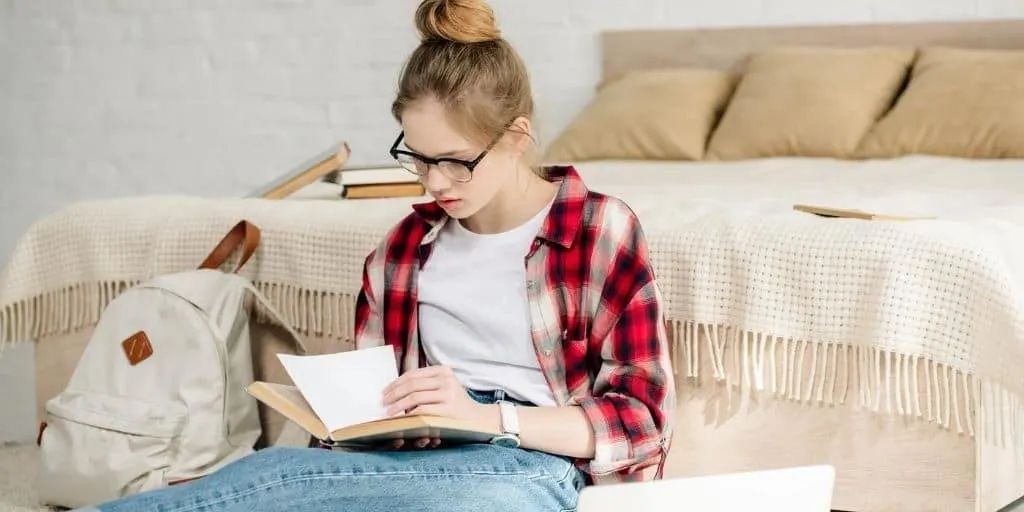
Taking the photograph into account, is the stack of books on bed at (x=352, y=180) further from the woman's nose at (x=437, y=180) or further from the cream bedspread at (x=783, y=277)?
the woman's nose at (x=437, y=180)

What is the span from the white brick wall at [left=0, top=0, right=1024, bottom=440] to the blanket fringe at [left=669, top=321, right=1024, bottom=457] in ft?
6.59

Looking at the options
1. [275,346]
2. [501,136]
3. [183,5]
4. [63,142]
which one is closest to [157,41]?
[183,5]

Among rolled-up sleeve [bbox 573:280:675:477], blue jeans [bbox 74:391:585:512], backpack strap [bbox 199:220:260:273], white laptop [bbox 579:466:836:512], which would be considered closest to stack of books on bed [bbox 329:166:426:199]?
backpack strap [bbox 199:220:260:273]

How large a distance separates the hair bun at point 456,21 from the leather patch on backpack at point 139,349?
2.66ft

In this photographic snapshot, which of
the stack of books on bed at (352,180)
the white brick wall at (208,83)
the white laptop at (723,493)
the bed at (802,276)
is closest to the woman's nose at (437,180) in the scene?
the bed at (802,276)

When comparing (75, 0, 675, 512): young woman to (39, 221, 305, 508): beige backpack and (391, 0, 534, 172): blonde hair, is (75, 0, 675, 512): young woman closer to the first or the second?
(391, 0, 534, 172): blonde hair

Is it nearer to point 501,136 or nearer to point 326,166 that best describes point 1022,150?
point 326,166

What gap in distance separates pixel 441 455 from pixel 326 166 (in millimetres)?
1125

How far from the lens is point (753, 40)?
11.4 feet

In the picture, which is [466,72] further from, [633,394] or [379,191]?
[379,191]

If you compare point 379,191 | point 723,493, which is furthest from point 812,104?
point 723,493

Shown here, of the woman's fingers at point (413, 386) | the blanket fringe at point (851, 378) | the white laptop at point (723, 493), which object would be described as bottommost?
the blanket fringe at point (851, 378)

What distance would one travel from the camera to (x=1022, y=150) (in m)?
2.72

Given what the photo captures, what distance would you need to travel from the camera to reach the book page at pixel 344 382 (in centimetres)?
139
